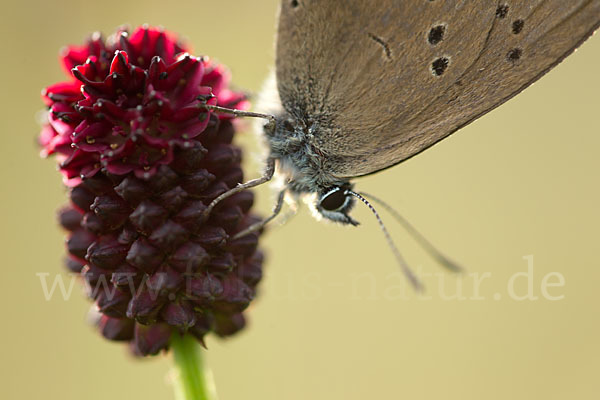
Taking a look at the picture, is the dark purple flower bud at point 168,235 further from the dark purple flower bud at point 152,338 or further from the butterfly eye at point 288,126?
the butterfly eye at point 288,126

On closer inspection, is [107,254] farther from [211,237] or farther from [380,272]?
[380,272]

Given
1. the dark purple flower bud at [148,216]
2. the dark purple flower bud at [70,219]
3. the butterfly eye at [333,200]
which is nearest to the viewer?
the dark purple flower bud at [148,216]

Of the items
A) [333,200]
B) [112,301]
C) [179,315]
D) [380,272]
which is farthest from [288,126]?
[380,272]

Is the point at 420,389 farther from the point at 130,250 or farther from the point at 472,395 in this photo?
the point at 130,250

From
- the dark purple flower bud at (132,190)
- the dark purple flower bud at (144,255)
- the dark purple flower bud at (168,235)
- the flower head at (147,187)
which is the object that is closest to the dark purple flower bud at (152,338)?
the flower head at (147,187)

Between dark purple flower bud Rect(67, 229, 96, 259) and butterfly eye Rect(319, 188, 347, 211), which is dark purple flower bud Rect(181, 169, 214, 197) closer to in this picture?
dark purple flower bud Rect(67, 229, 96, 259)

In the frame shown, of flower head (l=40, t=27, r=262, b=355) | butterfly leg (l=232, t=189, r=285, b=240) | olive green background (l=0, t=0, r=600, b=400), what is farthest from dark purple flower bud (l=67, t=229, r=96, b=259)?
olive green background (l=0, t=0, r=600, b=400)

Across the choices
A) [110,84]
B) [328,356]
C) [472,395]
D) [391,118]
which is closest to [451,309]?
[472,395]
